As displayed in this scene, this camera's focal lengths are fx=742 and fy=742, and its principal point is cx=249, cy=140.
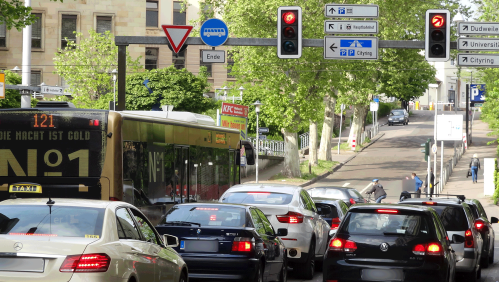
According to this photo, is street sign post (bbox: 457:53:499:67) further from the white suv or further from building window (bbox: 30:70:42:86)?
building window (bbox: 30:70:42:86)

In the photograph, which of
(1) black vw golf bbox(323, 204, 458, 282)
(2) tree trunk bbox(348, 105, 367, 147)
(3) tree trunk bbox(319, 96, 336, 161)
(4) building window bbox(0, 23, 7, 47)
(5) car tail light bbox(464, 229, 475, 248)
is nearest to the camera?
(1) black vw golf bbox(323, 204, 458, 282)

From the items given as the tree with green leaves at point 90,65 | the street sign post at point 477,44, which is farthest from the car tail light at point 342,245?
the tree with green leaves at point 90,65

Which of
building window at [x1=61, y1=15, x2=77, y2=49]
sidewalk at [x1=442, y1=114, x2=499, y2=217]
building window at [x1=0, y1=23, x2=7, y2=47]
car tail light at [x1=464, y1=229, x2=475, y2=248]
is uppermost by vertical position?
building window at [x1=61, y1=15, x2=77, y2=49]

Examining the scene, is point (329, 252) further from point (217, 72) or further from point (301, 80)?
point (217, 72)

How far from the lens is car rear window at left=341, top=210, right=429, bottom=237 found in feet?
32.4


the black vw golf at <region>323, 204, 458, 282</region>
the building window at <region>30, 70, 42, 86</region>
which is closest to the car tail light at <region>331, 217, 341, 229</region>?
the black vw golf at <region>323, 204, 458, 282</region>

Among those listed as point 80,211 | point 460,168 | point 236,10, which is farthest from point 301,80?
point 80,211

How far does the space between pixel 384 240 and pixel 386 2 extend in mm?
43358

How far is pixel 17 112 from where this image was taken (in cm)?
1253

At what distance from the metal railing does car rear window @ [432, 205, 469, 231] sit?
124 ft

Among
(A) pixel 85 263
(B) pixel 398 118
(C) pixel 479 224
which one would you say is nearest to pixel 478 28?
(C) pixel 479 224

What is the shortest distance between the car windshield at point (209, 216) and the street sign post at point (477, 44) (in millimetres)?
8828

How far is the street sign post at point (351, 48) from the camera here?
700 inches

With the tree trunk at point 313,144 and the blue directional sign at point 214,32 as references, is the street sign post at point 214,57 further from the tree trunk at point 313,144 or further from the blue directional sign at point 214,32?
the tree trunk at point 313,144
